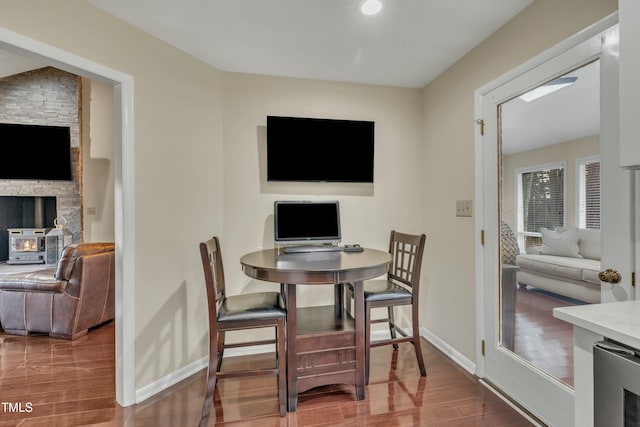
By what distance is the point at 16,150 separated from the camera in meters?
4.54

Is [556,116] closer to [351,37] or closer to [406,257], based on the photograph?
Answer: [351,37]

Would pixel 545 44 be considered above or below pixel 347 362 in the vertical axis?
above

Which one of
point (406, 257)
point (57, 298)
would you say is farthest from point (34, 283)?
point (406, 257)

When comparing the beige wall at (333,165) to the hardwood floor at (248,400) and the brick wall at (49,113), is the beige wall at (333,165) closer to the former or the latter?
the hardwood floor at (248,400)

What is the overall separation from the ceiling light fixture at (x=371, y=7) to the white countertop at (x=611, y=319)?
1.77 meters

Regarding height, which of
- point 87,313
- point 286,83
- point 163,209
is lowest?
point 87,313

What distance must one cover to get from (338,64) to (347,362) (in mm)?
2225

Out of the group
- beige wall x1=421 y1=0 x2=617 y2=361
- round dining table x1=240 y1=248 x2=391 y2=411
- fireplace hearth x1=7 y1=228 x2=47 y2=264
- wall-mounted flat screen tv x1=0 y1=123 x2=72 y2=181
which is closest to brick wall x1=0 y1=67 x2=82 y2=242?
wall-mounted flat screen tv x1=0 y1=123 x2=72 y2=181

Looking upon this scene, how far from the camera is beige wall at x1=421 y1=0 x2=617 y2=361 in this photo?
5.77 ft

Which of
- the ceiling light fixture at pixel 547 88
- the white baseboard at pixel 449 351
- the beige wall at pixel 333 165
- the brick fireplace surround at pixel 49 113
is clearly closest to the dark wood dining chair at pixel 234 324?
the beige wall at pixel 333 165

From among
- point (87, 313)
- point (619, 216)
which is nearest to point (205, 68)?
point (87, 313)

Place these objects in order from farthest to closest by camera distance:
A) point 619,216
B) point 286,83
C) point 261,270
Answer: point 286,83, point 261,270, point 619,216

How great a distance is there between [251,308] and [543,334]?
5.71 feet

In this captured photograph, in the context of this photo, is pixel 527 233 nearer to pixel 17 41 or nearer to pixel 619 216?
pixel 619 216
